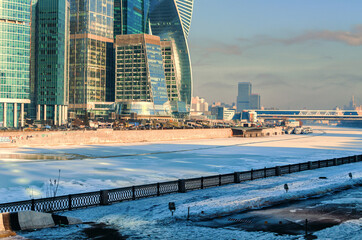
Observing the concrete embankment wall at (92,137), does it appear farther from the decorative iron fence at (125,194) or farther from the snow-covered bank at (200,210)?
the snow-covered bank at (200,210)

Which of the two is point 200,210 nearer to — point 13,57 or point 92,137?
point 92,137

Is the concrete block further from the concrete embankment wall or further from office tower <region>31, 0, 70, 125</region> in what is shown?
office tower <region>31, 0, 70, 125</region>

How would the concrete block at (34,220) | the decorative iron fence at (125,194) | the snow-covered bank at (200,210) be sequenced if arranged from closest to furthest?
1. the snow-covered bank at (200,210)
2. the concrete block at (34,220)
3. the decorative iron fence at (125,194)

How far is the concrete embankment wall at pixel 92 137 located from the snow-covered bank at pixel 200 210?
218 feet

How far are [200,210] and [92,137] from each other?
85564 millimetres

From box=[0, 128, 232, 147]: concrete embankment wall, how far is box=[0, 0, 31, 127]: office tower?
67580 millimetres

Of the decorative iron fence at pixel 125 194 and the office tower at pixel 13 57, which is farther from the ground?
the office tower at pixel 13 57

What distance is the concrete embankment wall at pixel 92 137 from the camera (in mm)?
89312

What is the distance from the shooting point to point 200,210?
26.3m

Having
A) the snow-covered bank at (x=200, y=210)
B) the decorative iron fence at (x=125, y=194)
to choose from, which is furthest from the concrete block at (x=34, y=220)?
the decorative iron fence at (x=125, y=194)

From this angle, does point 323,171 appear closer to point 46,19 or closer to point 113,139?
point 113,139

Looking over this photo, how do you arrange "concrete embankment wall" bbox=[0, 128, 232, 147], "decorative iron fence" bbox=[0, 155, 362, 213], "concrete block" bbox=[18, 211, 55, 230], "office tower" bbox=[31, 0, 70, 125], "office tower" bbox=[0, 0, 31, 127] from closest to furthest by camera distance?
"concrete block" bbox=[18, 211, 55, 230] → "decorative iron fence" bbox=[0, 155, 362, 213] → "concrete embankment wall" bbox=[0, 128, 232, 147] → "office tower" bbox=[0, 0, 31, 127] → "office tower" bbox=[31, 0, 70, 125]

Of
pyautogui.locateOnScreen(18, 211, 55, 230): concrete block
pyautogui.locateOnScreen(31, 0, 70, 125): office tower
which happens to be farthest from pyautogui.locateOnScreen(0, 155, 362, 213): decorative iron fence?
pyautogui.locateOnScreen(31, 0, 70, 125): office tower

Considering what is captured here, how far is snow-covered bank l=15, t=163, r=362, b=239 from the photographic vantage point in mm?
21062
